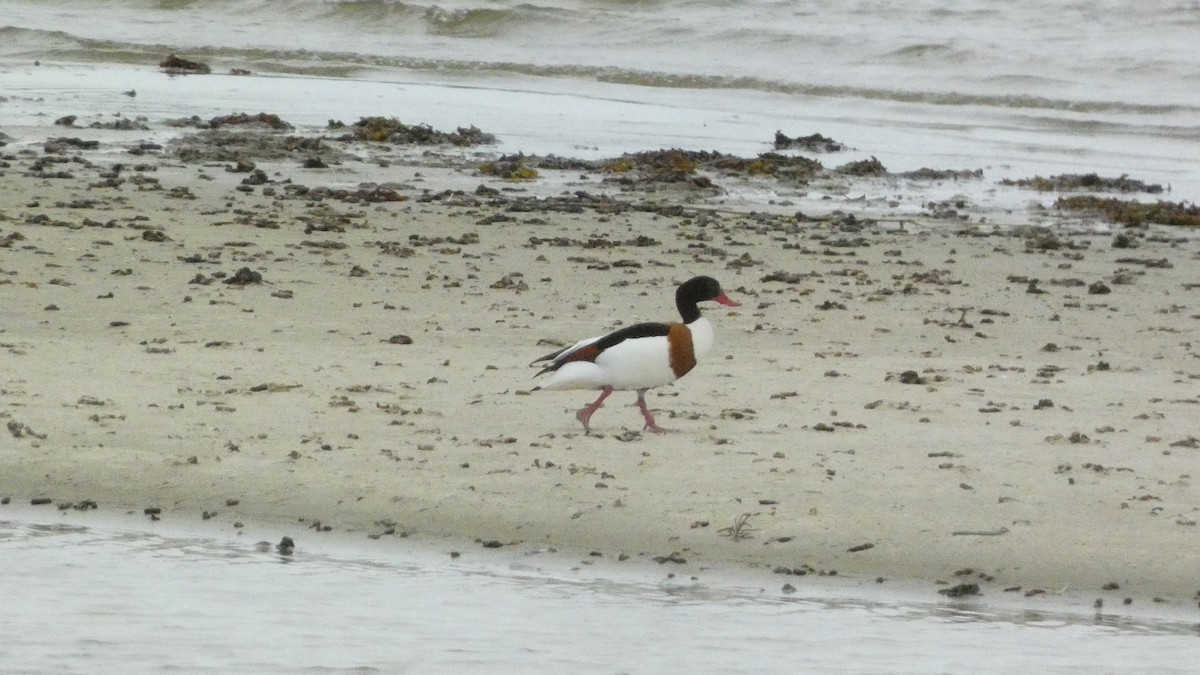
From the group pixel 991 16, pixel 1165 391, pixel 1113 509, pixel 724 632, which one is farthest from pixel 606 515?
pixel 991 16

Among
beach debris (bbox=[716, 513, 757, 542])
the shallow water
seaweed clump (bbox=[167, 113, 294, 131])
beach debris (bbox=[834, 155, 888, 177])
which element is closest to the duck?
beach debris (bbox=[716, 513, 757, 542])

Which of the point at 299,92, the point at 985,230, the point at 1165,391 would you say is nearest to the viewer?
the point at 1165,391

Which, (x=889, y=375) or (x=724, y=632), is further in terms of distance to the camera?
(x=889, y=375)

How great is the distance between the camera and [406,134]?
772 inches

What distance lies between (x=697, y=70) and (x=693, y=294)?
83.1ft

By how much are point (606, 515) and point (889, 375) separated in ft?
9.29

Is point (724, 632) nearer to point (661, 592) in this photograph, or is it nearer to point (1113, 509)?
point (661, 592)

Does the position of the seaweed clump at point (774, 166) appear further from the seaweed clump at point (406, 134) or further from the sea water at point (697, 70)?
the seaweed clump at point (406, 134)

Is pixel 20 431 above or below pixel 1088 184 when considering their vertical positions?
below

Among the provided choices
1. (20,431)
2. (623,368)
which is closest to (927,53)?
(623,368)

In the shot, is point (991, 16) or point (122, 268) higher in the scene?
point (991, 16)

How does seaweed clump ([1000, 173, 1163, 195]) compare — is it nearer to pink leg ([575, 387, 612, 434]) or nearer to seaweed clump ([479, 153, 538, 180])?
seaweed clump ([479, 153, 538, 180])

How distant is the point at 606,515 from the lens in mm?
6566

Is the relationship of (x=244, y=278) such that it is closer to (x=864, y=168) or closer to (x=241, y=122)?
(x=241, y=122)
